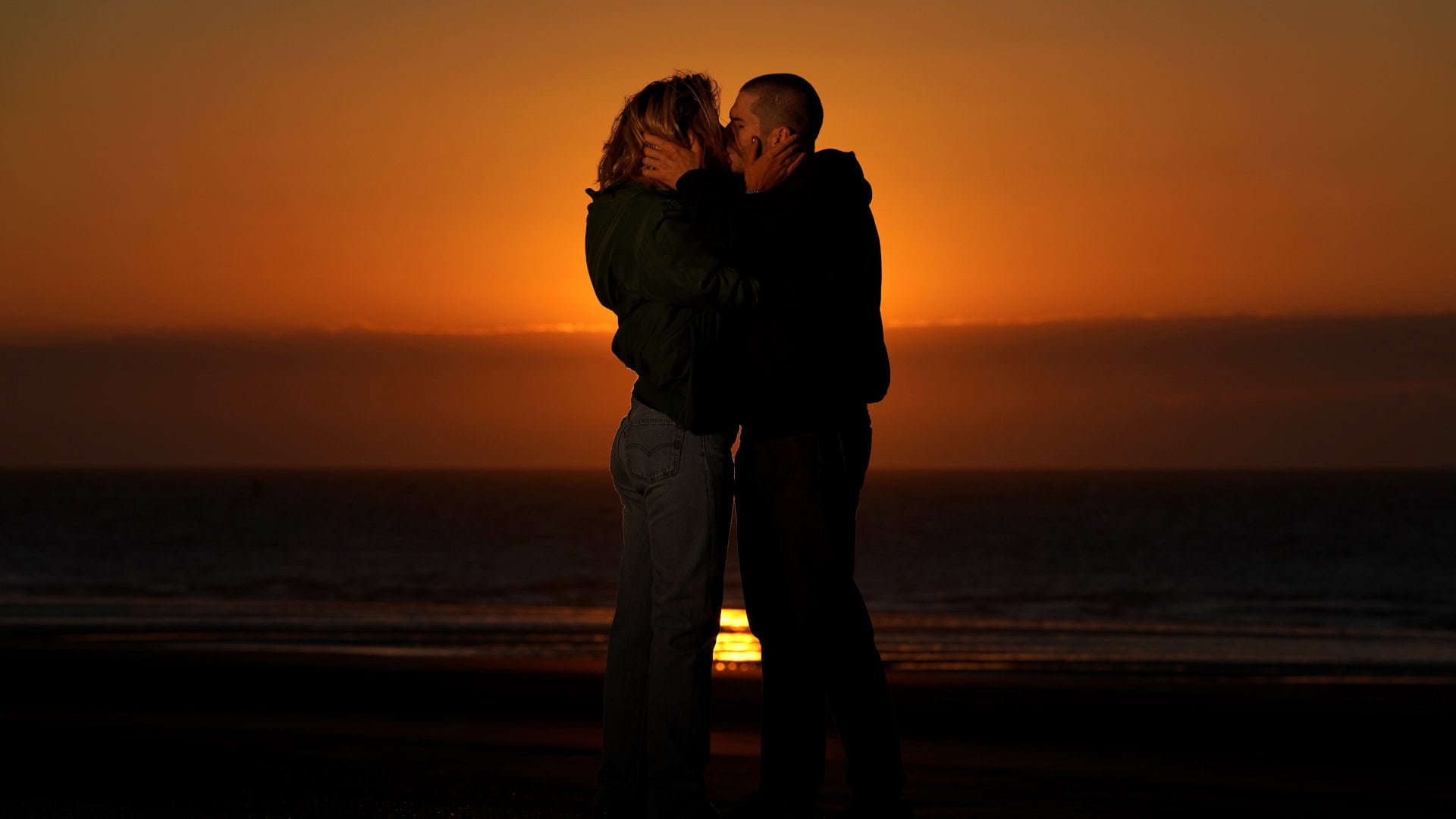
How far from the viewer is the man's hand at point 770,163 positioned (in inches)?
147

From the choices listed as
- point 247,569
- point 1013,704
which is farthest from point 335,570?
point 1013,704

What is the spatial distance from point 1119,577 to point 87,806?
3496 cm

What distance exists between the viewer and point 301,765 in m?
4.60

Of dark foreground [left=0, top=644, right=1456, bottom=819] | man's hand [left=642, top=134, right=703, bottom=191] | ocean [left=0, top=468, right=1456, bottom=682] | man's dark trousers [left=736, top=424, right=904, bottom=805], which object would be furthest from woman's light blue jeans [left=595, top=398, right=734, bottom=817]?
ocean [left=0, top=468, right=1456, bottom=682]

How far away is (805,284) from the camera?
12.2 ft

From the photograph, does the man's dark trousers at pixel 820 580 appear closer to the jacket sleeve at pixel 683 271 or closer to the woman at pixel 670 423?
the woman at pixel 670 423

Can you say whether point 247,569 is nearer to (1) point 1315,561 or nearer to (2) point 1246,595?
(2) point 1246,595

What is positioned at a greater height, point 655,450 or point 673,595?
point 655,450

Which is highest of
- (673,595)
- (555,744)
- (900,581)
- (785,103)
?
(785,103)

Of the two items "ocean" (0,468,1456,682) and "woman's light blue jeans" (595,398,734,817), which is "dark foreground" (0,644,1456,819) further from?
"ocean" (0,468,1456,682)

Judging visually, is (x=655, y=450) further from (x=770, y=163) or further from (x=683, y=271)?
(x=770, y=163)

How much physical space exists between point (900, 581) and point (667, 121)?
105 feet

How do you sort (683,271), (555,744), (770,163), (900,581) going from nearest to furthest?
(683,271) → (770,163) → (555,744) → (900,581)

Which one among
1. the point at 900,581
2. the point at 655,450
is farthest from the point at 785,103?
the point at 900,581
